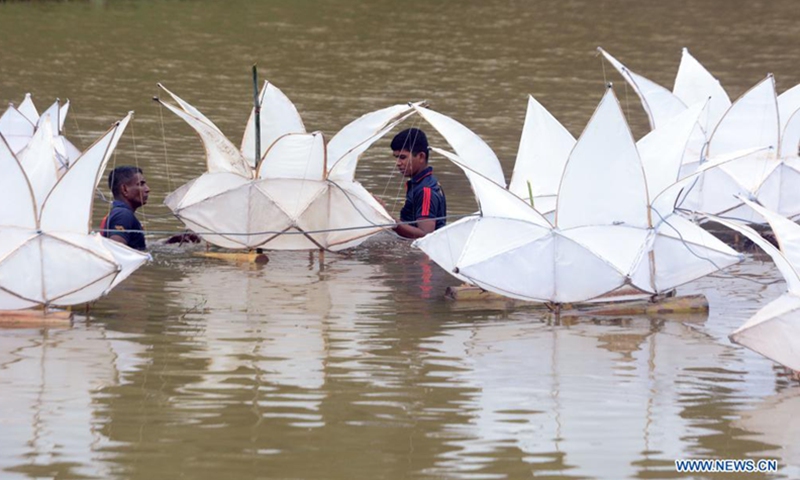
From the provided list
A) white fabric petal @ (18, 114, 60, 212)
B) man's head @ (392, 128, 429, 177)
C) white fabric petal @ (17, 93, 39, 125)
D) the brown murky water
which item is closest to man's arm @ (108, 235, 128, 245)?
the brown murky water

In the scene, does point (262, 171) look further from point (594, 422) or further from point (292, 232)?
point (594, 422)

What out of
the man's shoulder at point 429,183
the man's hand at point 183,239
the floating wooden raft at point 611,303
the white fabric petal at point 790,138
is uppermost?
the white fabric petal at point 790,138

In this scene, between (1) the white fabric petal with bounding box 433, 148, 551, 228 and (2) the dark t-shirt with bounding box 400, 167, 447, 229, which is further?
(2) the dark t-shirt with bounding box 400, 167, 447, 229

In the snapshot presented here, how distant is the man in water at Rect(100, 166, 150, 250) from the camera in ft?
34.6

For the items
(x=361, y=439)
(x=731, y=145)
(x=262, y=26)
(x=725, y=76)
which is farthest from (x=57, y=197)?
(x=262, y=26)

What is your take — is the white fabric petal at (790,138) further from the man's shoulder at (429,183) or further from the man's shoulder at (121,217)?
the man's shoulder at (121,217)

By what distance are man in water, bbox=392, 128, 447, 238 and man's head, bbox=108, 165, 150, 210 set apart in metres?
2.18

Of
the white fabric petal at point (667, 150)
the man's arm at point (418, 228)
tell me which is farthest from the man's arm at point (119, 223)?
the white fabric petal at point (667, 150)

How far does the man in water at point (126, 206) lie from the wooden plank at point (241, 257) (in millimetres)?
875

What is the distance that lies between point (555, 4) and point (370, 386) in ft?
85.1

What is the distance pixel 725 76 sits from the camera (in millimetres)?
22703

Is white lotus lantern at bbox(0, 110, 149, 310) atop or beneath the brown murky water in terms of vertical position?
atop

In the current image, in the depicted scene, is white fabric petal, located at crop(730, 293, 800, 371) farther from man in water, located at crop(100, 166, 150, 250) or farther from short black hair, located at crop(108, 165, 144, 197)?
short black hair, located at crop(108, 165, 144, 197)

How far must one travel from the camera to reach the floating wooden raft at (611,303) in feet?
32.4
